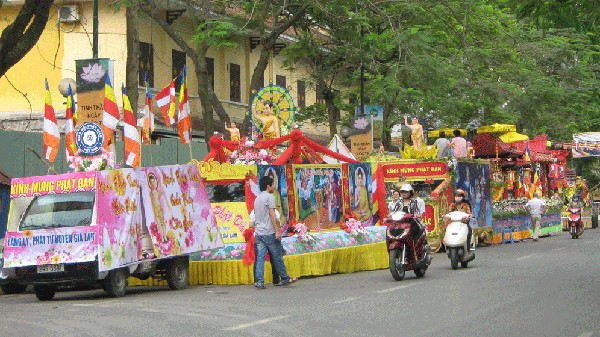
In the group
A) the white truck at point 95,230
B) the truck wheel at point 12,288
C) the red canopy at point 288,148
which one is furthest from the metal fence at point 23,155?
the white truck at point 95,230

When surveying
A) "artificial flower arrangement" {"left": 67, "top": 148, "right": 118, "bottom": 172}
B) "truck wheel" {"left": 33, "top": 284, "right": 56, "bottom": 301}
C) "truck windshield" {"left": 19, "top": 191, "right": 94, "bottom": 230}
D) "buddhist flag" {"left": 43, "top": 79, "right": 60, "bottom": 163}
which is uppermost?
"buddhist flag" {"left": 43, "top": 79, "right": 60, "bottom": 163}

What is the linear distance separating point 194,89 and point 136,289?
21050 millimetres

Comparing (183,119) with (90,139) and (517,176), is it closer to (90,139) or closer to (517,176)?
(90,139)

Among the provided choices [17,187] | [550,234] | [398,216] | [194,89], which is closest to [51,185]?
[17,187]

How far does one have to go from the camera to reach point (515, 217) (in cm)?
4019

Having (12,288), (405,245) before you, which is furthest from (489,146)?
(12,288)

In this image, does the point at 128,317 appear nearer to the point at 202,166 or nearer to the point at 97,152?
the point at 97,152

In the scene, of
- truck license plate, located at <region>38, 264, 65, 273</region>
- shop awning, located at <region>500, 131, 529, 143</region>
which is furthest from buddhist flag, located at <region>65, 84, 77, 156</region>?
shop awning, located at <region>500, 131, 529, 143</region>

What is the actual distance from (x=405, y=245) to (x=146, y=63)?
19480mm

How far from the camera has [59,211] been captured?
1952cm

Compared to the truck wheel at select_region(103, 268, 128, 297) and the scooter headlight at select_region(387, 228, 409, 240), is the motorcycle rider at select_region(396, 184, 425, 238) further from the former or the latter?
the truck wheel at select_region(103, 268, 128, 297)

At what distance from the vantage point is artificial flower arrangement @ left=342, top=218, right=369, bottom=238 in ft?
80.6

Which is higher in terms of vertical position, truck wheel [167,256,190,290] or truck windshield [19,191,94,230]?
truck windshield [19,191,94,230]

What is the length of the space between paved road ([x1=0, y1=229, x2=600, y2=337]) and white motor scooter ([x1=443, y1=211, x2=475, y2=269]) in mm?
799
